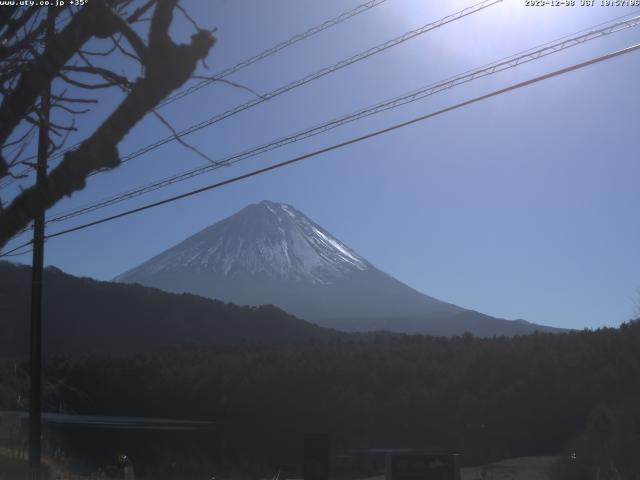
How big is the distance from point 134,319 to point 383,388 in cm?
3731

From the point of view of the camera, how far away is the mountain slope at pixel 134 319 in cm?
7950

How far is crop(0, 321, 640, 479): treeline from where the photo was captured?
43875mm

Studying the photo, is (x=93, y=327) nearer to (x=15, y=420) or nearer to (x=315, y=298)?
(x=15, y=420)

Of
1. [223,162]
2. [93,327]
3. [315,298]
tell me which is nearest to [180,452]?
[223,162]

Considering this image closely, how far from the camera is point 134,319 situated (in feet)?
278

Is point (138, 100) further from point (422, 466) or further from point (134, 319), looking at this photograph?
point (134, 319)

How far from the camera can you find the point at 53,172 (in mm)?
5508

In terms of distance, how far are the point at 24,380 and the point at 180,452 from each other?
18.3 meters

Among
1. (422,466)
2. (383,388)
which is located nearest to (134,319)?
(383,388)

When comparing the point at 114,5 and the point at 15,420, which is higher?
the point at 114,5

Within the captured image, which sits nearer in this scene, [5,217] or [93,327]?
[5,217]

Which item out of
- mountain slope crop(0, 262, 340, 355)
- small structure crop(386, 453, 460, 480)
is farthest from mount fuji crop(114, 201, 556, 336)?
small structure crop(386, 453, 460, 480)

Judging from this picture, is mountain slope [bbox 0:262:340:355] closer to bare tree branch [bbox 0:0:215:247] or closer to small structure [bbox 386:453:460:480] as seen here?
small structure [bbox 386:453:460:480]

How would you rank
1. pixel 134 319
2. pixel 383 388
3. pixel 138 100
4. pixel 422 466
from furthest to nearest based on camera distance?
pixel 134 319, pixel 383 388, pixel 422 466, pixel 138 100
